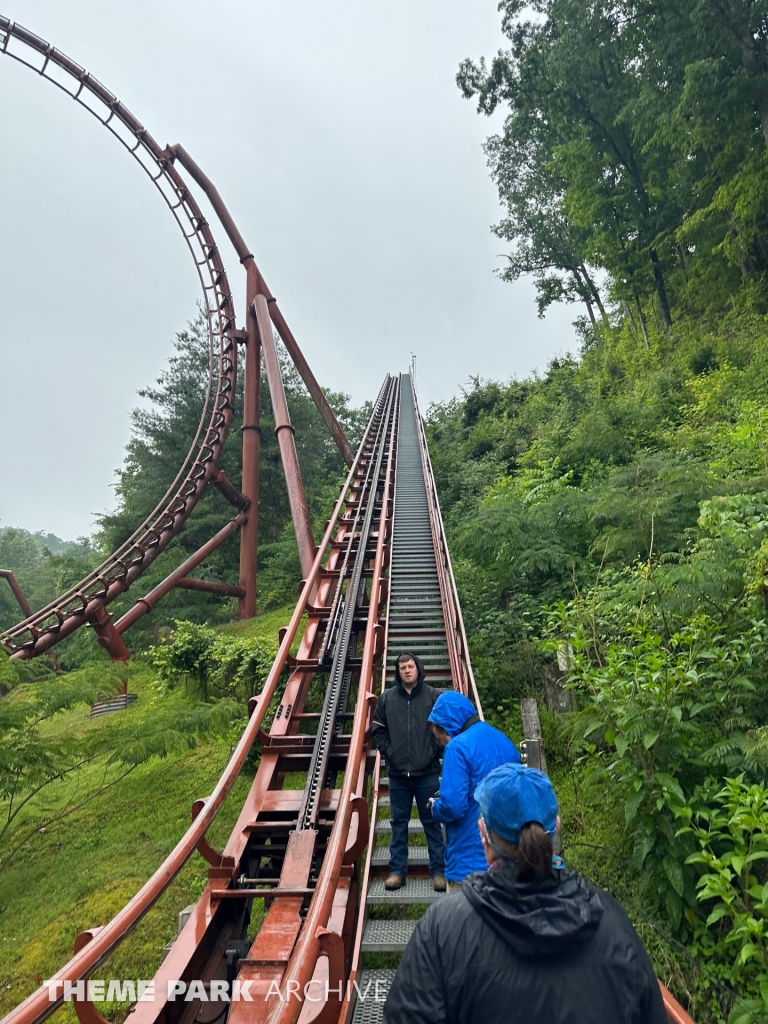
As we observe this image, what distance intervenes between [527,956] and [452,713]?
6.60 ft

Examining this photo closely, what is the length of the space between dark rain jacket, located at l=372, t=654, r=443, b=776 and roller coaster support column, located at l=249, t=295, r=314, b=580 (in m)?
5.75

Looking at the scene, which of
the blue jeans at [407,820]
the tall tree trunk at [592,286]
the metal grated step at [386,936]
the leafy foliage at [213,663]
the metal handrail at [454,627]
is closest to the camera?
the metal grated step at [386,936]

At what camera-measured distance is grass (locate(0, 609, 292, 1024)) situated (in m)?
4.64

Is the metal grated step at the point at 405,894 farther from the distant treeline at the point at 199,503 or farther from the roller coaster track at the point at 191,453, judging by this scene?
the distant treeline at the point at 199,503

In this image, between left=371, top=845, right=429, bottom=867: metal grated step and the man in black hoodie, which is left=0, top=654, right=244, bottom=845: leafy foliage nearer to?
left=371, top=845, right=429, bottom=867: metal grated step

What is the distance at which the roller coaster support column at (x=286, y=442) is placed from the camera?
1032 centimetres

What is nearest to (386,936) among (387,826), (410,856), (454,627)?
(410,856)

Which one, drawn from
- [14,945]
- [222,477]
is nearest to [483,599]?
[14,945]

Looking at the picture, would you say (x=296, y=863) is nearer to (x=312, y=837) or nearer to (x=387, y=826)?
(x=312, y=837)

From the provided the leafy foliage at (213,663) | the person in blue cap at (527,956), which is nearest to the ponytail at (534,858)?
the person in blue cap at (527,956)

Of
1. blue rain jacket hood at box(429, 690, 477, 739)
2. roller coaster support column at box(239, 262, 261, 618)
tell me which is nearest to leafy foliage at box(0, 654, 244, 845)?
blue rain jacket hood at box(429, 690, 477, 739)

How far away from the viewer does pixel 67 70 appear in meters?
14.9

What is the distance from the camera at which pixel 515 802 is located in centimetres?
153

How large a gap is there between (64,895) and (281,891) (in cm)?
329
